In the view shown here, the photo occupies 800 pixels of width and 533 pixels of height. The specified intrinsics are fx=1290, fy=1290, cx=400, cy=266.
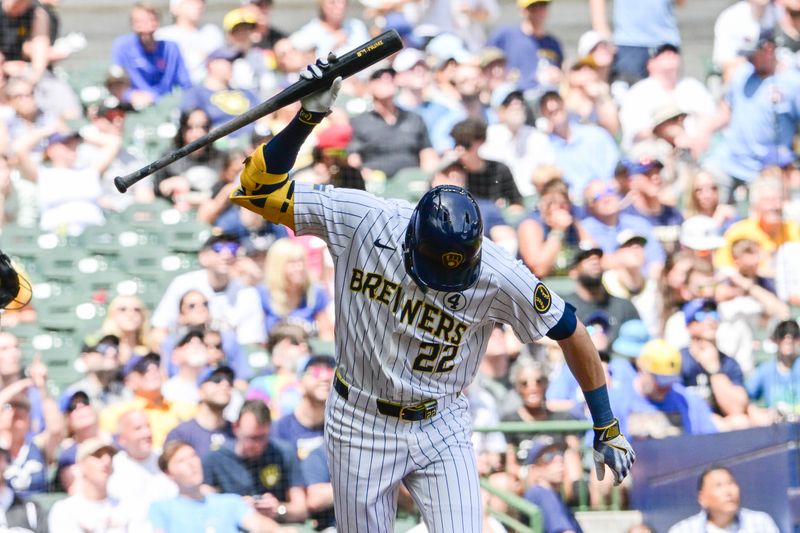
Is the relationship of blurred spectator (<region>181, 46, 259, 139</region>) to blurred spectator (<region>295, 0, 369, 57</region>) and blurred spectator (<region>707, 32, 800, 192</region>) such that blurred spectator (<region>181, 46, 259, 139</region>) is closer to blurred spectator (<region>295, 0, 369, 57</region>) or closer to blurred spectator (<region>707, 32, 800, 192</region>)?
blurred spectator (<region>295, 0, 369, 57</region>)

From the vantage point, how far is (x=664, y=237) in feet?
27.8

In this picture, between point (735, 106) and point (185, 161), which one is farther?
point (735, 106)

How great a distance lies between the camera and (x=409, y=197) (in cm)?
843

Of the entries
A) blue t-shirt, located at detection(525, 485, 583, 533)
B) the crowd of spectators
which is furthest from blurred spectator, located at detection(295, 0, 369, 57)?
blue t-shirt, located at detection(525, 485, 583, 533)

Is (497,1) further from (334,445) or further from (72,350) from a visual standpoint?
(334,445)

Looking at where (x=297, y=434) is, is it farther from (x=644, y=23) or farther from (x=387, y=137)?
(x=644, y=23)

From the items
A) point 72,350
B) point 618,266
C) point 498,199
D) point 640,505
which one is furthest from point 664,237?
point 72,350

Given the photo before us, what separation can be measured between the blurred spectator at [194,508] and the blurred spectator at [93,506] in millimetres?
136

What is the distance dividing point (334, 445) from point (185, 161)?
4.31 meters

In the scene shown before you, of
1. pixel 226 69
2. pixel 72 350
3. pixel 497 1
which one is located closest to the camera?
pixel 72 350

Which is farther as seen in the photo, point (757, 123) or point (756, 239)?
point (757, 123)

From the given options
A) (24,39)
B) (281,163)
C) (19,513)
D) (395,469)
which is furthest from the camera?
(24,39)

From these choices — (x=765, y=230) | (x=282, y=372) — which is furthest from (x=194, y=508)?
(x=765, y=230)

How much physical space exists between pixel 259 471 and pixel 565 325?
3060 millimetres
